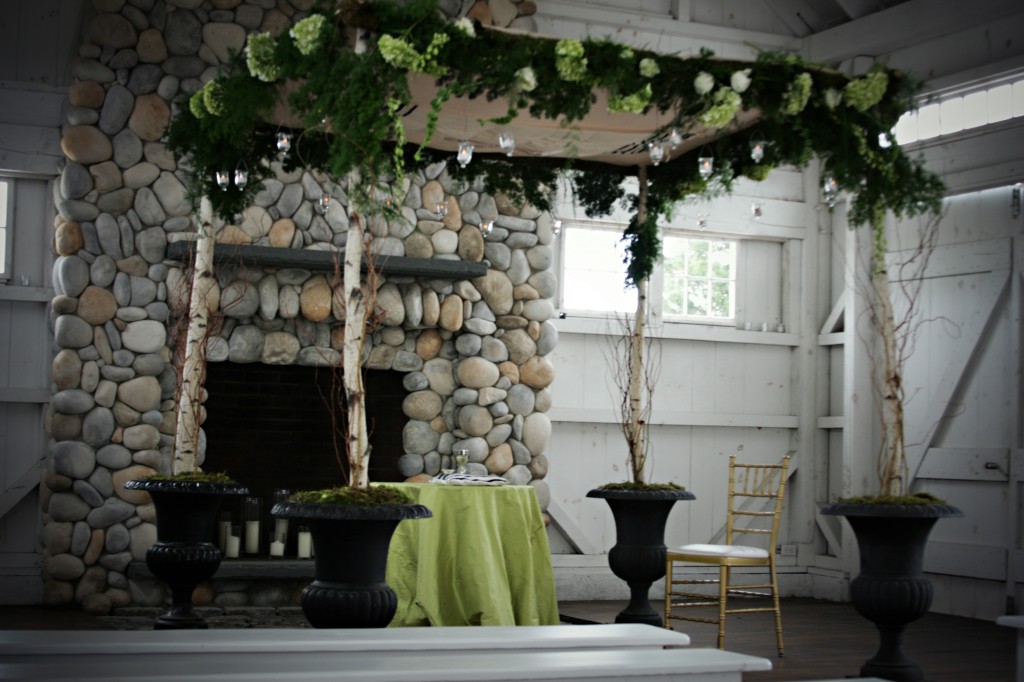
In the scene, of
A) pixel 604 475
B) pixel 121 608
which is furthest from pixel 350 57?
pixel 604 475

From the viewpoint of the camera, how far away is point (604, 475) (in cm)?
795

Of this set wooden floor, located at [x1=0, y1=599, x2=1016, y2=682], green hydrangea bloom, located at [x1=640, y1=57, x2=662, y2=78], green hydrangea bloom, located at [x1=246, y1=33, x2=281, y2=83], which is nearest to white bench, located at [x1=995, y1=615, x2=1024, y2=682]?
wooden floor, located at [x1=0, y1=599, x2=1016, y2=682]

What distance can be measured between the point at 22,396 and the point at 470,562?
290cm

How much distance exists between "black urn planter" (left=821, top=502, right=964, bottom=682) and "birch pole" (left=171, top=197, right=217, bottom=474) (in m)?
2.93

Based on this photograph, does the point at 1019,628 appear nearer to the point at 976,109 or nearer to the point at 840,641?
the point at 840,641

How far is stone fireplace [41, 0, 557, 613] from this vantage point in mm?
6555

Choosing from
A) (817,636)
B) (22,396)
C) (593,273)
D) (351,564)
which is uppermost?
(593,273)

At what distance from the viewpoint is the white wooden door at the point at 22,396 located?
6.71 meters

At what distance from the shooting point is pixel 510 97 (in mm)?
4520

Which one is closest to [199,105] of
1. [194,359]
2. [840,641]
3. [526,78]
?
[194,359]

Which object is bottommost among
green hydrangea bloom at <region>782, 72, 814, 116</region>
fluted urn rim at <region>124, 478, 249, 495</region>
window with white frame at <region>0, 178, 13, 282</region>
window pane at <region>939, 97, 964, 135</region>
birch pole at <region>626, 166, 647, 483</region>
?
fluted urn rim at <region>124, 478, 249, 495</region>

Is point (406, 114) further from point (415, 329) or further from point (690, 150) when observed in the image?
point (415, 329)

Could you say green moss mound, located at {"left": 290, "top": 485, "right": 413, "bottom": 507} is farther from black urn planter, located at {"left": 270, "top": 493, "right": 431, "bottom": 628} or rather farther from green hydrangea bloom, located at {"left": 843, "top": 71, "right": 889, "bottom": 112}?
green hydrangea bloom, located at {"left": 843, "top": 71, "right": 889, "bottom": 112}

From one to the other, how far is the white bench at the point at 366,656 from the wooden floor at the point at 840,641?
1.83 metres
